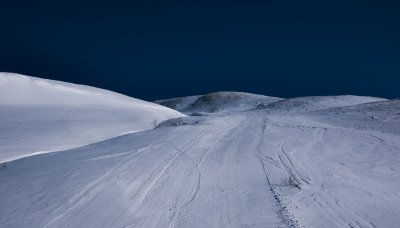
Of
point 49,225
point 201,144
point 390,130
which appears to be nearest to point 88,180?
point 49,225

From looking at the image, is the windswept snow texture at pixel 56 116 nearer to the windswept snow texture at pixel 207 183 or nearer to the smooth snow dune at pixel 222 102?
the windswept snow texture at pixel 207 183

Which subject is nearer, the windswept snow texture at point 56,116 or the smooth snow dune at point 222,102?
the windswept snow texture at point 56,116

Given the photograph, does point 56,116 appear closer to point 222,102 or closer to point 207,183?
point 207,183

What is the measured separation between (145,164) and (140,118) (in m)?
7.70

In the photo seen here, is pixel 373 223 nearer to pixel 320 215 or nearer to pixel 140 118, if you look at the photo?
pixel 320 215

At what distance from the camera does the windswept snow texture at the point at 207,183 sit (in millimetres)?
5590

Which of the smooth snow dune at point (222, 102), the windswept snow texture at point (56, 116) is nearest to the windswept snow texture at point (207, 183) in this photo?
the windswept snow texture at point (56, 116)

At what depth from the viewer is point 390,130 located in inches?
555

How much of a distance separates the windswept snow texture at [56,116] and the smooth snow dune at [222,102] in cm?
3468

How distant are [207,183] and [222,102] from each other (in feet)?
167

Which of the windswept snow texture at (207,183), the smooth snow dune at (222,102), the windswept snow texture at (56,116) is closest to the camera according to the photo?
the windswept snow texture at (207,183)

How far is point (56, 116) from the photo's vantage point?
1334 cm

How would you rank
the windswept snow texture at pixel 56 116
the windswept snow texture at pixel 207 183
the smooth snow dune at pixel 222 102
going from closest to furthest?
the windswept snow texture at pixel 207 183 → the windswept snow texture at pixel 56 116 → the smooth snow dune at pixel 222 102

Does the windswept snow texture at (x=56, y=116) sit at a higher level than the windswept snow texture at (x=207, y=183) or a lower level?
higher
